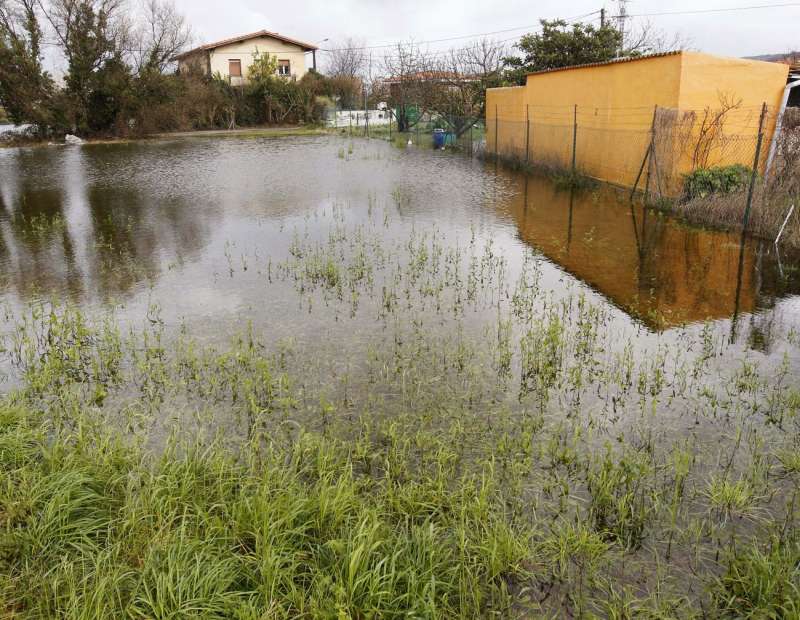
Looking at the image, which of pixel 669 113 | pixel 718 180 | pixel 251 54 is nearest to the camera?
pixel 718 180

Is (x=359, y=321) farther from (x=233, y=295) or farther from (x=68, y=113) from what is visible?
(x=68, y=113)

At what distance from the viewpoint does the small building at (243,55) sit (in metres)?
41.3

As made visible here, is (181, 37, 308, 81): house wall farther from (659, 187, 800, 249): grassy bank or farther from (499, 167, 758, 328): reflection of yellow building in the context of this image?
(659, 187, 800, 249): grassy bank

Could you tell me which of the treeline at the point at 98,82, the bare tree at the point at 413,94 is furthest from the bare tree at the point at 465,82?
the treeline at the point at 98,82

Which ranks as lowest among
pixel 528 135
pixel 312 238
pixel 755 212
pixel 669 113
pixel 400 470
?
pixel 400 470

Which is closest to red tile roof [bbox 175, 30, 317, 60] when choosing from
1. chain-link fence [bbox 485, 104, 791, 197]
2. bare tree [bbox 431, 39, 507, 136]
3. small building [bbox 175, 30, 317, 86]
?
small building [bbox 175, 30, 317, 86]

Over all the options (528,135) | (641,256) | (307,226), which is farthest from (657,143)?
(307,226)

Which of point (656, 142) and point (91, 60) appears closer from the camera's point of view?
point (656, 142)

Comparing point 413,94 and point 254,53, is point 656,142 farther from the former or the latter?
point 254,53

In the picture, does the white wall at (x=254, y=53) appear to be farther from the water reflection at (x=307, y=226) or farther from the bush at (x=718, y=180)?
the bush at (x=718, y=180)

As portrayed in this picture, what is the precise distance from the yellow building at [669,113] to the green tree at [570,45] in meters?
10.7

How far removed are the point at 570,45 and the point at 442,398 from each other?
24326mm

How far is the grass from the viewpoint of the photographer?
10.3 ft

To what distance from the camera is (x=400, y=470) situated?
4242mm
